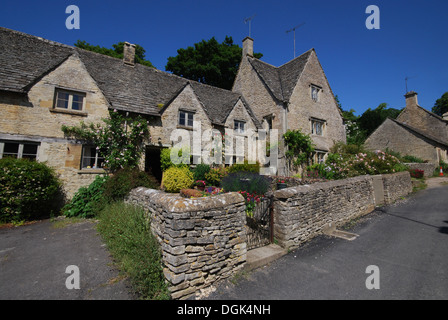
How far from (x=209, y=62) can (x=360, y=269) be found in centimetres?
2953

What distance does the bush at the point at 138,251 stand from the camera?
368cm

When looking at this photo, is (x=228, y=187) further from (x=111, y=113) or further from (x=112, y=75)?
(x=112, y=75)

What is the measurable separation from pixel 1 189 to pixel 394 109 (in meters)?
69.5

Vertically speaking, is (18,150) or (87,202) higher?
(18,150)

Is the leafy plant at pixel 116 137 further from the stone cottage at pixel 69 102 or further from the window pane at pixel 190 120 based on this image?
the window pane at pixel 190 120

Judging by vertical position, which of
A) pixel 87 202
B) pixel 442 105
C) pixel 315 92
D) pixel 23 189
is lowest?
pixel 87 202

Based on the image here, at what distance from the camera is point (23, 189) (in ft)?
23.3

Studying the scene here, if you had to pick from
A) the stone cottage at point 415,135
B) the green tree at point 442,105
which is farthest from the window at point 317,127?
the green tree at point 442,105

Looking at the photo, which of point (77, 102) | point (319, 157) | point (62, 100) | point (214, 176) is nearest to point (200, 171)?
point (214, 176)

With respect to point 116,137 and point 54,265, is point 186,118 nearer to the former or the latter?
point 116,137

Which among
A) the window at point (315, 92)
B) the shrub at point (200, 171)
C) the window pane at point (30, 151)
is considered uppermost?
the window at point (315, 92)

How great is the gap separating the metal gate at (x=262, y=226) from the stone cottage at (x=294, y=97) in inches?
362
